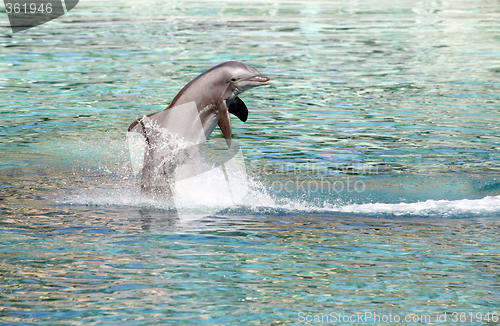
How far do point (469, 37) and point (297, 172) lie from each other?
1738 cm

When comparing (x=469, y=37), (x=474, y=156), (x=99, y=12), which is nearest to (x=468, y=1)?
(x=469, y=37)

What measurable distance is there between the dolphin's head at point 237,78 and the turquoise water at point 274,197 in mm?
1242

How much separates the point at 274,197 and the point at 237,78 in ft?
4.72

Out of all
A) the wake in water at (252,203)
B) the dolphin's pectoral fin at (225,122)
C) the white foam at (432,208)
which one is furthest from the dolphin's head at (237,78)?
the white foam at (432,208)

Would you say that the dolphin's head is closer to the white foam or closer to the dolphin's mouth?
the dolphin's mouth

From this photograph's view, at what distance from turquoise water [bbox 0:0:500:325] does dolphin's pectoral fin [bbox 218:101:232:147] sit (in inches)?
31.3

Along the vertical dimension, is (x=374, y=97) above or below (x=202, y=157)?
below

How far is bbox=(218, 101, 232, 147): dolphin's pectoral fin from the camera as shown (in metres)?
8.97

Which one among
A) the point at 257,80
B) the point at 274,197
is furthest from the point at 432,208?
the point at 257,80

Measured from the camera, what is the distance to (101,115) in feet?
49.1

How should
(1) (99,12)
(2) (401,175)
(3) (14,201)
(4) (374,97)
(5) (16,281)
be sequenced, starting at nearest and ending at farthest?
1. (5) (16,281)
2. (3) (14,201)
3. (2) (401,175)
4. (4) (374,97)
5. (1) (99,12)

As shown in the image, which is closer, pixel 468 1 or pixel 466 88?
pixel 466 88

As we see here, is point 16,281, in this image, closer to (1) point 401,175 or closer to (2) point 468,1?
(1) point 401,175

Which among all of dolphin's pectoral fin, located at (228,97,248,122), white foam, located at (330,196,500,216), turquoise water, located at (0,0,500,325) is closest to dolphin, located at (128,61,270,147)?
dolphin's pectoral fin, located at (228,97,248,122)
